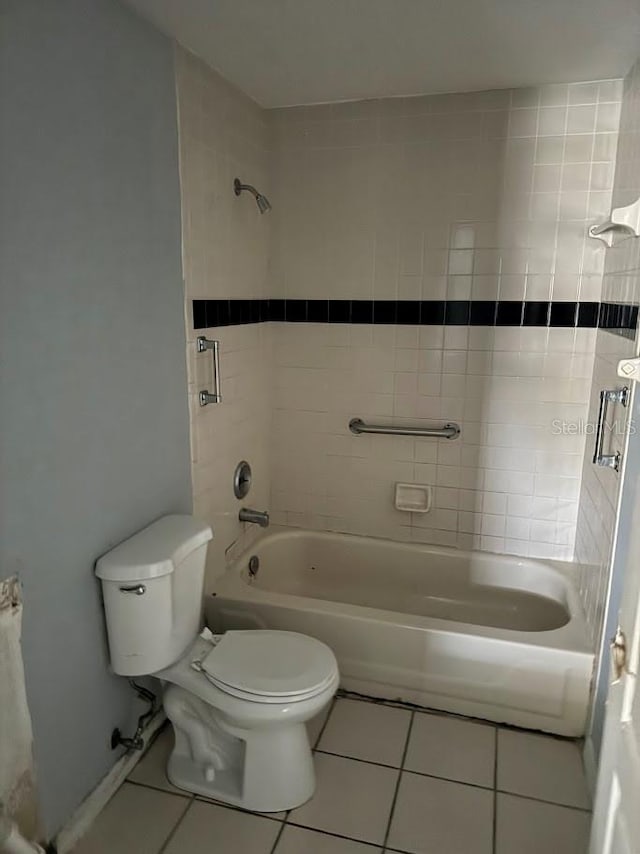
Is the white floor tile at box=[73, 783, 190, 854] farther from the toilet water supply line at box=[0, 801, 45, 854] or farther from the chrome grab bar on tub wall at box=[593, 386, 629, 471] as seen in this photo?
the chrome grab bar on tub wall at box=[593, 386, 629, 471]

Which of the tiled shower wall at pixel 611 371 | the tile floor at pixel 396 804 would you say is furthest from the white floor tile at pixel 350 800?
the tiled shower wall at pixel 611 371

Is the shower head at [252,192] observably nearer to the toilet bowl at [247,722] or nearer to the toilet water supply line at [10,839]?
the toilet bowl at [247,722]

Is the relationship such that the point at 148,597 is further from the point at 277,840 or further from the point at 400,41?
the point at 400,41

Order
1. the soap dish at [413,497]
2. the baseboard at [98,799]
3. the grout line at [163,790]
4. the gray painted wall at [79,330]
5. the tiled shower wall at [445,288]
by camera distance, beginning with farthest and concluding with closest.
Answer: the soap dish at [413,497]
the tiled shower wall at [445,288]
the grout line at [163,790]
the baseboard at [98,799]
the gray painted wall at [79,330]

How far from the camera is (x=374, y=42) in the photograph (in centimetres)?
201

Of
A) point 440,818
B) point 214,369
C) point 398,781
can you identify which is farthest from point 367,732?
point 214,369

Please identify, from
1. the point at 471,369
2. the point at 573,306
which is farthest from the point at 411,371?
the point at 573,306

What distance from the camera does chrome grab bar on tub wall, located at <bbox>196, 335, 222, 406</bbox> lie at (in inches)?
87.2

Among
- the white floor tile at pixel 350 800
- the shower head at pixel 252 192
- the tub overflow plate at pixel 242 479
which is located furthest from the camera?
the tub overflow plate at pixel 242 479

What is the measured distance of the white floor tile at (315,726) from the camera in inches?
85.0

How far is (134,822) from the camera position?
5.92ft

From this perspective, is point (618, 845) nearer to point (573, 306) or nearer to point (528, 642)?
point (528, 642)

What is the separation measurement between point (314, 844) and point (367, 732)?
0.49m

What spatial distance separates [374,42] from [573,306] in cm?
124
